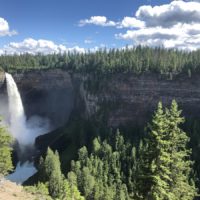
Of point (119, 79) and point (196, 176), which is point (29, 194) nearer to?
point (196, 176)

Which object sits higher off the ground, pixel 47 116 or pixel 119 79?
pixel 119 79

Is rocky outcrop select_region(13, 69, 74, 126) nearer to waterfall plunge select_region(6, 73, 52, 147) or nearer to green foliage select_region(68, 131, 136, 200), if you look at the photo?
waterfall plunge select_region(6, 73, 52, 147)

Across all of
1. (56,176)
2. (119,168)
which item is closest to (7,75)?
(119,168)

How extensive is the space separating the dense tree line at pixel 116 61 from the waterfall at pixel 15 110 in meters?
6.36

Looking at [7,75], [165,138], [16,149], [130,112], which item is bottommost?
[16,149]

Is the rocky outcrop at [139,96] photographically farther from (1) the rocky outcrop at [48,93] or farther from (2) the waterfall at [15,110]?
(2) the waterfall at [15,110]

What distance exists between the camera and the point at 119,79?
119688mm

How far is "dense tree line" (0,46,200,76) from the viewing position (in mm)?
118125

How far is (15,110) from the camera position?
128 meters

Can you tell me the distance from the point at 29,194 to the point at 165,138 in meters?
9.77

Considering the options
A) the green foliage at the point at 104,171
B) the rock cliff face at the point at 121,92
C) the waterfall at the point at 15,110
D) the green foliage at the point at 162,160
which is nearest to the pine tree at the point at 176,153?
the green foliage at the point at 162,160

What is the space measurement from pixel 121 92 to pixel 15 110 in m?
36.9

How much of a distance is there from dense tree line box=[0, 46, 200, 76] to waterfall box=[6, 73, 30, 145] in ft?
20.9

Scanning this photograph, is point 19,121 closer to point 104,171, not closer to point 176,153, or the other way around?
point 104,171
